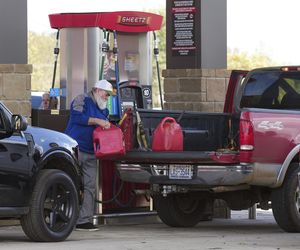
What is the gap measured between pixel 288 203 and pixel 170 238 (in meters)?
1.54

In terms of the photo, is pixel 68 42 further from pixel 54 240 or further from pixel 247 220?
pixel 54 240

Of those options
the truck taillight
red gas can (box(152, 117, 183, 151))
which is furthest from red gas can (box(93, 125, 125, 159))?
the truck taillight

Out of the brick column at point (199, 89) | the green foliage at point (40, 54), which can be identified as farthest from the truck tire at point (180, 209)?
the green foliage at point (40, 54)

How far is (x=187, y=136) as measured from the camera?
13312mm

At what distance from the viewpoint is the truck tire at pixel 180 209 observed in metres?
13.7

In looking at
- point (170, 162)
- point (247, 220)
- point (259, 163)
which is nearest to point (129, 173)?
point (170, 162)

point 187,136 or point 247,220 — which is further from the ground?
point 187,136

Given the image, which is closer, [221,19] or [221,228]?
[221,228]

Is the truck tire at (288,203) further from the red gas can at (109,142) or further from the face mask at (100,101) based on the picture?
the face mask at (100,101)

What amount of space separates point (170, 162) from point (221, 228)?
1.69m

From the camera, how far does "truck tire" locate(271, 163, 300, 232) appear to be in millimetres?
12500

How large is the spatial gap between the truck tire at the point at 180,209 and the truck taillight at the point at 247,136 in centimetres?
176

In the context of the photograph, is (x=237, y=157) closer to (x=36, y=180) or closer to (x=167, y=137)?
(x=167, y=137)

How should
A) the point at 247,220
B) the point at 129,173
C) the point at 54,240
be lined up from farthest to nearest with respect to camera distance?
the point at 247,220
the point at 129,173
the point at 54,240
